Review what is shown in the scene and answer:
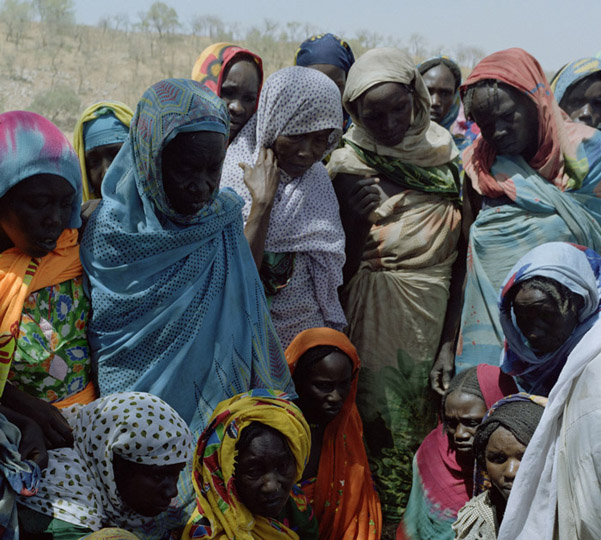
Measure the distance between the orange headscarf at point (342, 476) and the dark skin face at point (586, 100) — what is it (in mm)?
2922

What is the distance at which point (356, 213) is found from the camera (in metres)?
4.30

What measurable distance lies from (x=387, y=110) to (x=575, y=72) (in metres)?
2.33

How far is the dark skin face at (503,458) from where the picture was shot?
10.6 feet

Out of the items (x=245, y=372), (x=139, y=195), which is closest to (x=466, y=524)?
(x=245, y=372)

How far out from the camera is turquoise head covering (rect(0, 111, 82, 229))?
115 inches

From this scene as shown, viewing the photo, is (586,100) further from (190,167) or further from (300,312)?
(190,167)

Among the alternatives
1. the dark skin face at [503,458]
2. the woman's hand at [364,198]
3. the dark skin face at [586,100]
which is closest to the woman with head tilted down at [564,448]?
the dark skin face at [503,458]

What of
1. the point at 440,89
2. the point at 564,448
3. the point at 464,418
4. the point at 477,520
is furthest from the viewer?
the point at 440,89

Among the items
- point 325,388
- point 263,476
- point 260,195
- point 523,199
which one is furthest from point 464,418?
point 260,195

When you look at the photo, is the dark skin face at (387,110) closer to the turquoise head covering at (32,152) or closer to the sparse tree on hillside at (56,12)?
the turquoise head covering at (32,152)

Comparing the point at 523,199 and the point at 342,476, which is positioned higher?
the point at 523,199

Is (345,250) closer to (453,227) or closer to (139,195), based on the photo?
(453,227)

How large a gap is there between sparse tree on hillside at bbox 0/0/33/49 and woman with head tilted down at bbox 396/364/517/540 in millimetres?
20028

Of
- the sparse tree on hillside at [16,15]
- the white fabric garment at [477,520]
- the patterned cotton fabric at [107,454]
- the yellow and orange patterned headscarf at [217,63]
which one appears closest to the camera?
the patterned cotton fabric at [107,454]
